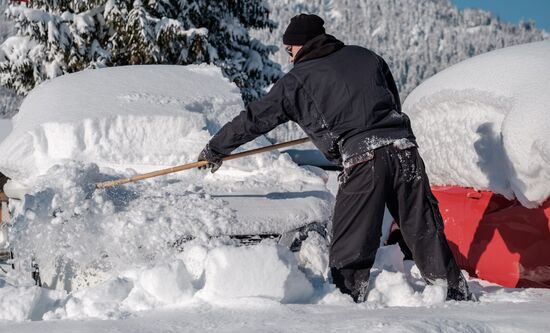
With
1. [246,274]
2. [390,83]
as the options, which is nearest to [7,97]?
[390,83]

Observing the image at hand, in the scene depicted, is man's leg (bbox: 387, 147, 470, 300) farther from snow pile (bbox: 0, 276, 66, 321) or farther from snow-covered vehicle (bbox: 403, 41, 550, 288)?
snow pile (bbox: 0, 276, 66, 321)

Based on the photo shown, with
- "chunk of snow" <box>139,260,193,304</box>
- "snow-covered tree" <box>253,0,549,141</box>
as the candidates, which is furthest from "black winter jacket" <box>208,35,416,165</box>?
"snow-covered tree" <box>253,0,549,141</box>

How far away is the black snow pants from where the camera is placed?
2818 millimetres

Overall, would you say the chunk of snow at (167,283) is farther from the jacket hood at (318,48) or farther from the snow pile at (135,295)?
the jacket hood at (318,48)

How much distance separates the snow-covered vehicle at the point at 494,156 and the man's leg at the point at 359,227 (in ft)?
2.58

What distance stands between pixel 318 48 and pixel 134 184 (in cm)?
130

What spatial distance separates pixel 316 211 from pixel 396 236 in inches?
50.0

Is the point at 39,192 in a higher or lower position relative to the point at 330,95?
lower

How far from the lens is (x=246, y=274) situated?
8.07 feet

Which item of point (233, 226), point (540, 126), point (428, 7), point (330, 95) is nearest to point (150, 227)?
point (233, 226)

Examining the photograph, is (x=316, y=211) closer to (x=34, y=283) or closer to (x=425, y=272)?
(x=425, y=272)

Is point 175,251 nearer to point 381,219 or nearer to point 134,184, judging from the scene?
point 134,184

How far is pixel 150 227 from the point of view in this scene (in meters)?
2.80

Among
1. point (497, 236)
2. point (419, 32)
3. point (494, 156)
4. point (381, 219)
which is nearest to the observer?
point (381, 219)
